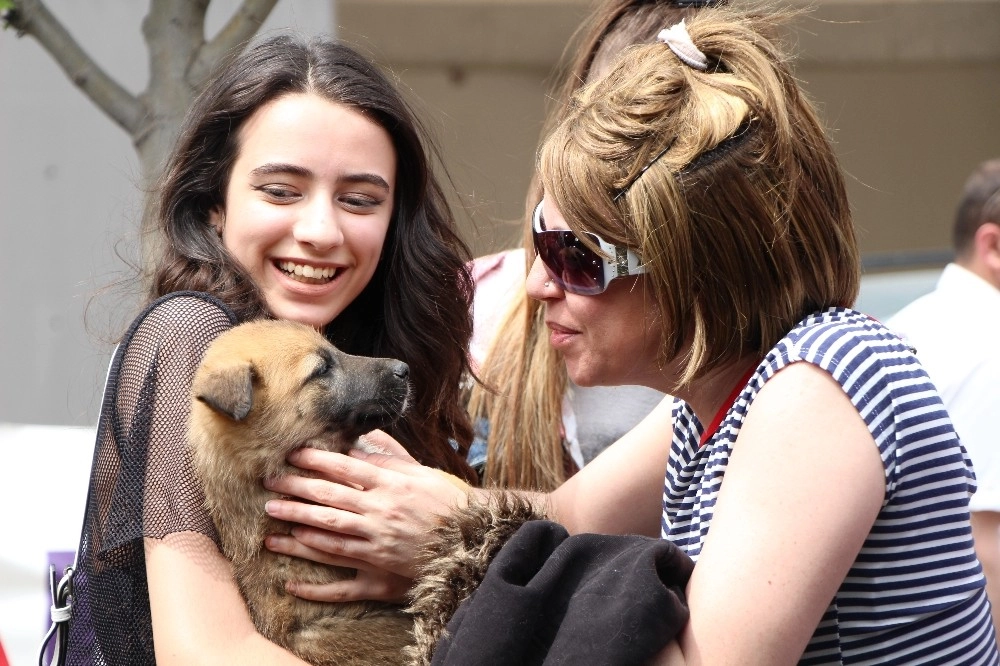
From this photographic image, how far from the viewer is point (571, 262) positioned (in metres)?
2.32

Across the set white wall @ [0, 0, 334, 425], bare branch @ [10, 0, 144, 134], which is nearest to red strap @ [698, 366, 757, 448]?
bare branch @ [10, 0, 144, 134]

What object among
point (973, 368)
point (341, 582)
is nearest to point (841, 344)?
point (341, 582)

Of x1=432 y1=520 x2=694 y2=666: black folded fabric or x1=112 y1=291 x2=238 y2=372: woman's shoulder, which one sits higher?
x1=112 y1=291 x2=238 y2=372: woman's shoulder

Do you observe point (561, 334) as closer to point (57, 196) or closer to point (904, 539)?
point (904, 539)

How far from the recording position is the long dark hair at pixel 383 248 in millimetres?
3047

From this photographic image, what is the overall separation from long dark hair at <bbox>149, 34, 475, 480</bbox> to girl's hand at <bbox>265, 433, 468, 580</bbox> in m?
0.57

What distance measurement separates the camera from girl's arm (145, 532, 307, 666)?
2.29 m

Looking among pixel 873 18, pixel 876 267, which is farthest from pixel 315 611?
pixel 873 18

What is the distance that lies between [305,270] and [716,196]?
4.37 ft

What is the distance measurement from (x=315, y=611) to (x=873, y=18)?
8.59 metres

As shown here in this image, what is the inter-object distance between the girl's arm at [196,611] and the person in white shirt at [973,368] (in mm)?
2690

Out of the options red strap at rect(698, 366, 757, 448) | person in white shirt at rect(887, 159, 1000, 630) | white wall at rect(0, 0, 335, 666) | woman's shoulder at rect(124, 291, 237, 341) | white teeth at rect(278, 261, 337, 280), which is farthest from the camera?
white wall at rect(0, 0, 335, 666)

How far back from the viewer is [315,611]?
2768 mm

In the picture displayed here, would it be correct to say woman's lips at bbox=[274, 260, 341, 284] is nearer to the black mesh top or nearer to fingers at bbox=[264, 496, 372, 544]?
the black mesh top
